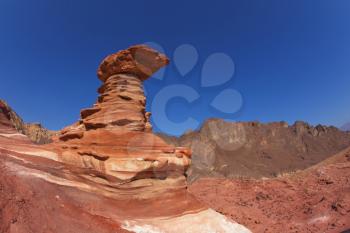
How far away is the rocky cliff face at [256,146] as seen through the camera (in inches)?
3985

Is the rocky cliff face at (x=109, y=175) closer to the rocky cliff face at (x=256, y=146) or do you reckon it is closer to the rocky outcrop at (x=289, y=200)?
the rocky outcrop at (x=289, y=200)

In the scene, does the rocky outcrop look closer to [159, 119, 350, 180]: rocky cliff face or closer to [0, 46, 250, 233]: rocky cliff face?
[0, 46, 250, 233]: rocky cliff face

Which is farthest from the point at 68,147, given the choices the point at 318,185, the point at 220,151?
the point at 220,151

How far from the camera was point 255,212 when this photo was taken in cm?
2280

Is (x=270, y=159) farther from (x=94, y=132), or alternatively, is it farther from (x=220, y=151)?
(x=94, y=132)

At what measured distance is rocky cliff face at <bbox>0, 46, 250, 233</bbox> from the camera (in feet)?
28.0

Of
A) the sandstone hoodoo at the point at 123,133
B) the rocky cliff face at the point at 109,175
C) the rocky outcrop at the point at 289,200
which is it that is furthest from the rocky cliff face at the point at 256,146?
the rocky cliff face at the point at 109,175

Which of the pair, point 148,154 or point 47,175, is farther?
point 148,154

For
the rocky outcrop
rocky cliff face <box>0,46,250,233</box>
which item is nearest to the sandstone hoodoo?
rocky cliff face <box>0,46,250,233</box>

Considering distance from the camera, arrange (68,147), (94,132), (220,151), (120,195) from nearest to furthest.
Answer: (120,195)
(68,147)
(94,132)
(220,151)

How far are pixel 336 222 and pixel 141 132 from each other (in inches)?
552

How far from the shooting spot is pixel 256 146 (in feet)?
418

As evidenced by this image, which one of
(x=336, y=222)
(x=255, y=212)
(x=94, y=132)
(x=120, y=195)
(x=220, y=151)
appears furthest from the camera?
(x=220, y=151)

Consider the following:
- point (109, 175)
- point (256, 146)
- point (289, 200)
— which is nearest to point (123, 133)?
point (109, 175)
